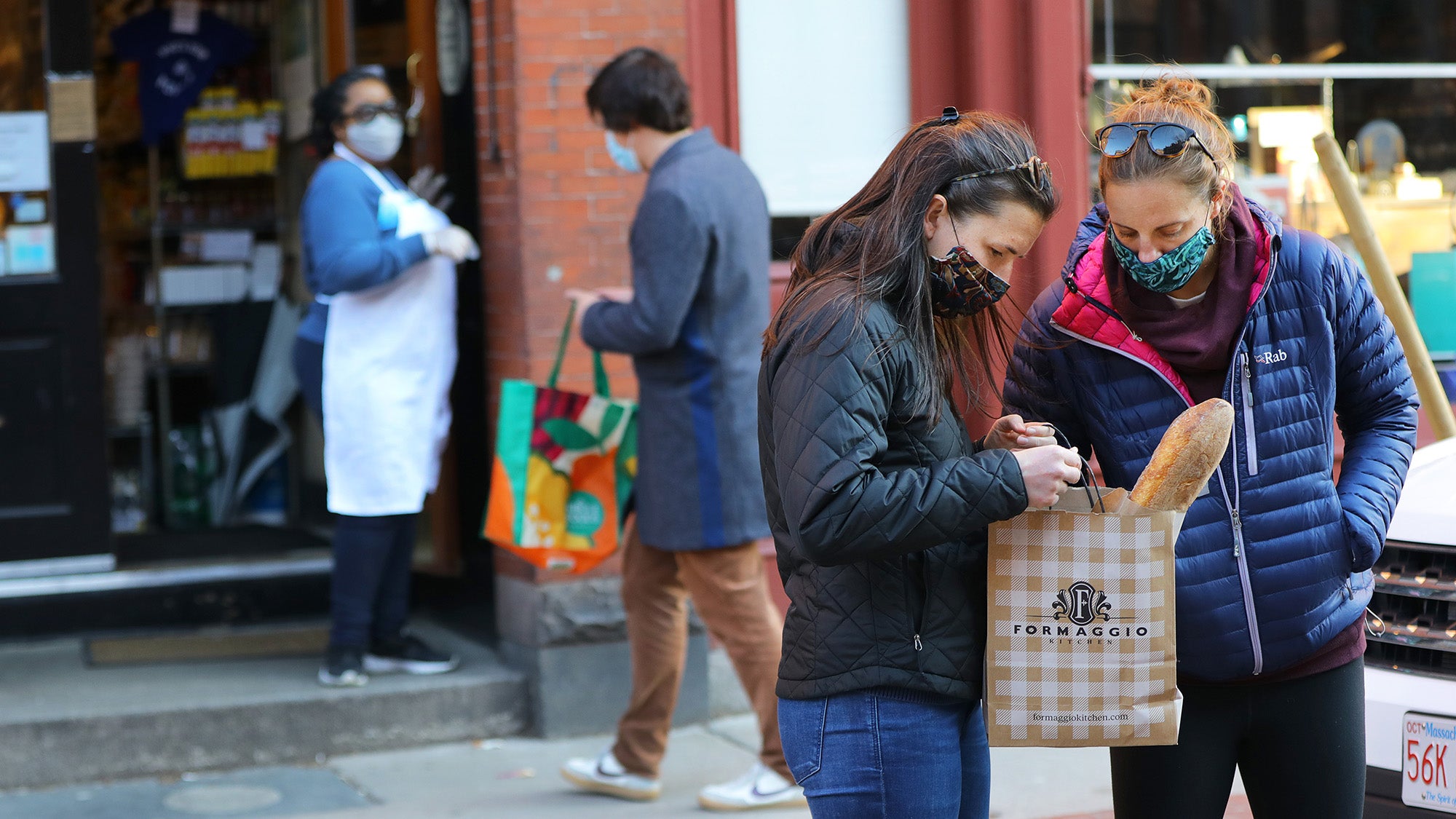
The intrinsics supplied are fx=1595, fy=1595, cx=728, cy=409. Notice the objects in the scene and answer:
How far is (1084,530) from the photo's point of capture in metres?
2.39

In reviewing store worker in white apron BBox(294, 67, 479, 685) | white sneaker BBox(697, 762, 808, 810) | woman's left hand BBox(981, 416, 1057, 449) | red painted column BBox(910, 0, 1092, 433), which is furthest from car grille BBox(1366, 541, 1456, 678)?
store worker in white apron BBox(294, 67, 479, 685)

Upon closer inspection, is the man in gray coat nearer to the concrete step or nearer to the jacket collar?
the jacket collar

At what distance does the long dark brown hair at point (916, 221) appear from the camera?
95.6 inches

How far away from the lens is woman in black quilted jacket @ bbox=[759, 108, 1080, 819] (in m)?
2.33

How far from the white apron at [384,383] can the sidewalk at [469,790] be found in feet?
2.97

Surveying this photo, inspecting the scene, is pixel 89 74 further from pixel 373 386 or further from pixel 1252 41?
pixel 1252 41

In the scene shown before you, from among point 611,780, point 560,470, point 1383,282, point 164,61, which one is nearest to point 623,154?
point 560,470

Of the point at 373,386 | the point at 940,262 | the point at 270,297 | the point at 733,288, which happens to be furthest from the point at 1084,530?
the point at 270,297

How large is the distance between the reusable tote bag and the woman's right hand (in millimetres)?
2688

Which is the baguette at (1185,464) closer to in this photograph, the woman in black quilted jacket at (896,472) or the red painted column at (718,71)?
the woman in black quilted jacket at (896,472)

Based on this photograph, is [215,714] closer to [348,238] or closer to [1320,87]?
[348,238]

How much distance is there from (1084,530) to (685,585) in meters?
2.50

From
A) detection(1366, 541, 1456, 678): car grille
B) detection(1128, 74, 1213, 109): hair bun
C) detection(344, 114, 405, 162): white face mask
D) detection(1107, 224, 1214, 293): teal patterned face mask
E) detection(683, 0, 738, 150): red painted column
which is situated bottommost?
detection(1366, 541, 1456, 678): car grille

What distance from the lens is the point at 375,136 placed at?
18.6ft
